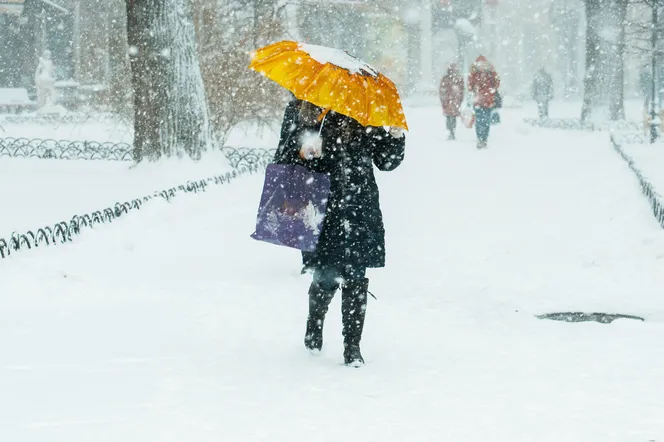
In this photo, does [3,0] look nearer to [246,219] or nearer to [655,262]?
[246,219]

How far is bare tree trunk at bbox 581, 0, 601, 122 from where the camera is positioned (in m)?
27.5

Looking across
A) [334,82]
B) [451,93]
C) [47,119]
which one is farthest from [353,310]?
[47,119]

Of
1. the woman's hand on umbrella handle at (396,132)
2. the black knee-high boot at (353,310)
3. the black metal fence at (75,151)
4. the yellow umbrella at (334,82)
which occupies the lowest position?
the black knee-high boot at (353,310)

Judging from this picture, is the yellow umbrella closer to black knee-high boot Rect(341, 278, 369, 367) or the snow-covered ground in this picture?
black knee-high boot Rect(341, 278, 369, 367)

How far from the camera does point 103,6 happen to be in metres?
36.2

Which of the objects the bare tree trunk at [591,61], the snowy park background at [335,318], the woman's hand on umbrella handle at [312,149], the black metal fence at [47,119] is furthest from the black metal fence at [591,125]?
the woman's hand on umbrella handle at [312,149]

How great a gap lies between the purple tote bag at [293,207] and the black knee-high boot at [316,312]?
37 centimetres

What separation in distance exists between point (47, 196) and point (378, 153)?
8035 millimetres

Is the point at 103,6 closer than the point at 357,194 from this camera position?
No

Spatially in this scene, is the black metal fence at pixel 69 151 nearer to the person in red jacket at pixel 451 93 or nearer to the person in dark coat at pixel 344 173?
the person in red jacket at pixel 451 93

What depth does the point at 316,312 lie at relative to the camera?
16.8ft

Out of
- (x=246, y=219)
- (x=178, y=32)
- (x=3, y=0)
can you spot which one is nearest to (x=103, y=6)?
(x=3, y=0)

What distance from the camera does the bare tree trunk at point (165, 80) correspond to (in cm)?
1355

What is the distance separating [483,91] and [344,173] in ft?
48.1
